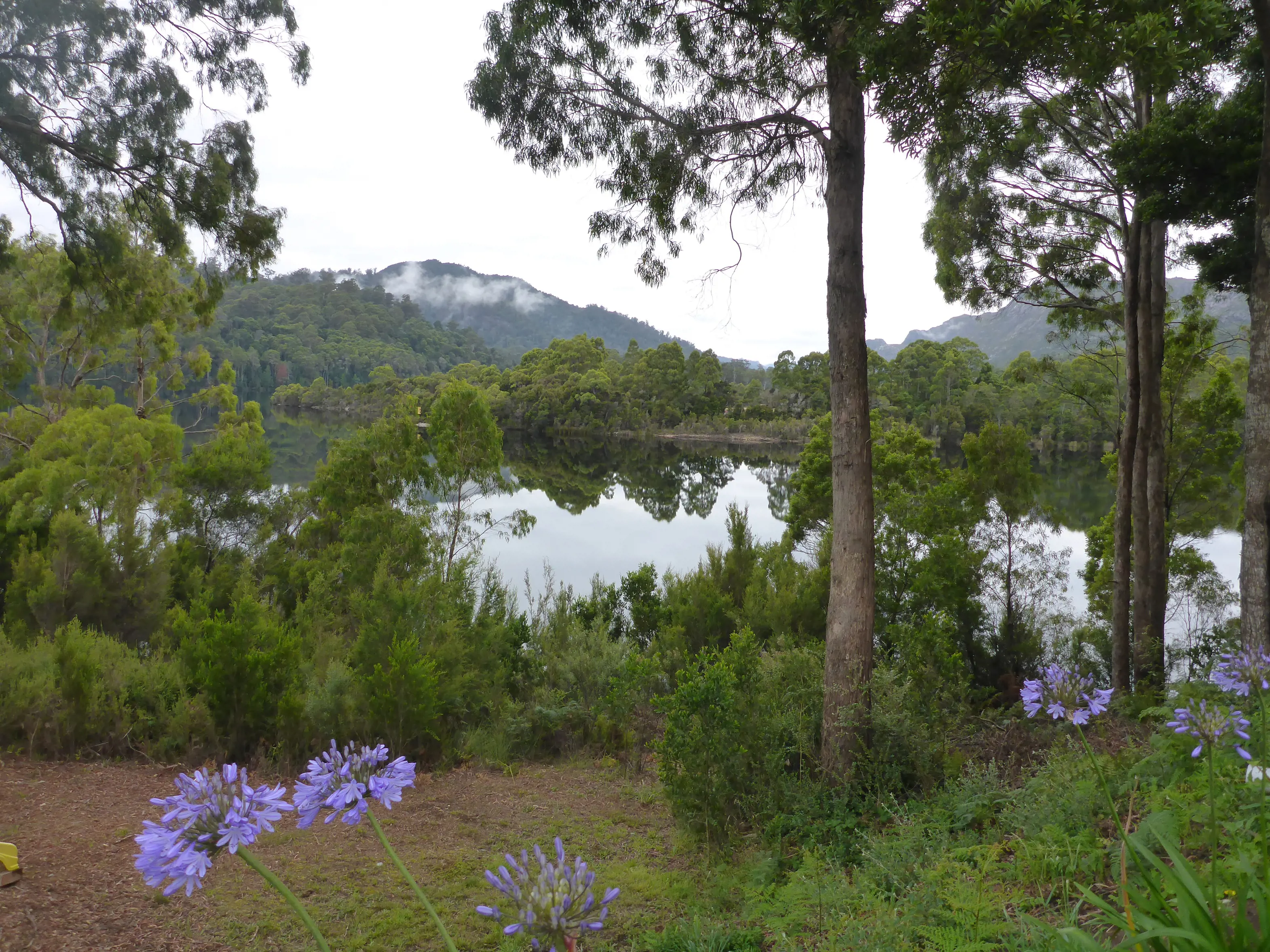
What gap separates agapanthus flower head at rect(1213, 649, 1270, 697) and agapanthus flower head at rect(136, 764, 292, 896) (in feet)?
7.01

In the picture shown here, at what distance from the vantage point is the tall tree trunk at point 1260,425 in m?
4.27

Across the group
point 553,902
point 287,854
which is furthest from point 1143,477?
point 553,902

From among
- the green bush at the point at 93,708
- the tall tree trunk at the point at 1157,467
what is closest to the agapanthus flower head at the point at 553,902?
the green bush at the point at 93,708

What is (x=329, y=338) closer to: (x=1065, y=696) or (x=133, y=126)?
(x=133, y=126)

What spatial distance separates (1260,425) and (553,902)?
5139mm

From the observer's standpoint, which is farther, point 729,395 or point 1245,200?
point 729,395

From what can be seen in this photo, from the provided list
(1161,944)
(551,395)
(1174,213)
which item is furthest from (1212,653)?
(551,395)

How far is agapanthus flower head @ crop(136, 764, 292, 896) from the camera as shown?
1024 millimetres

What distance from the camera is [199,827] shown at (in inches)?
42.1

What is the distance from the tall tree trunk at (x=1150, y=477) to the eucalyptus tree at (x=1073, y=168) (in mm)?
20

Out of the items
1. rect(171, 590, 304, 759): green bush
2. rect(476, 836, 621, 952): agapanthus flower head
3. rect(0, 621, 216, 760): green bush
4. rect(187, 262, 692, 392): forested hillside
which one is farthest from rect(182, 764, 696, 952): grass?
rect(187, 262, 692, 392): forested hillside

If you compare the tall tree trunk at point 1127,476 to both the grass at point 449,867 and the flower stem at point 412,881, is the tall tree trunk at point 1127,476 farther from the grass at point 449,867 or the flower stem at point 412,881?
the flower stem at point 412,881

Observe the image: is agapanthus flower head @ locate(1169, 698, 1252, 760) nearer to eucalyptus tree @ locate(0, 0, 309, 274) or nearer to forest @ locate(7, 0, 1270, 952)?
forest @ locate(7, 0, 1270, 952)

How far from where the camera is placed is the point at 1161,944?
1.40 meters
